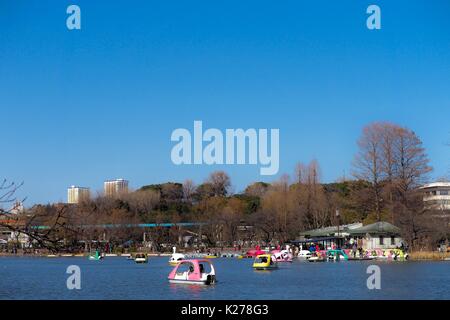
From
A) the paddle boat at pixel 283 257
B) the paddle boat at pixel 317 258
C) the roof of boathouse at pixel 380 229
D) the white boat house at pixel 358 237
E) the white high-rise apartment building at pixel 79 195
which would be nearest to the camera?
the paddle boat at pixel 317 258

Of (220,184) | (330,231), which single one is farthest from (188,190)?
(330,231)

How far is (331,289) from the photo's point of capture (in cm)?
2747

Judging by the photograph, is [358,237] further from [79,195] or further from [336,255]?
[79,195]

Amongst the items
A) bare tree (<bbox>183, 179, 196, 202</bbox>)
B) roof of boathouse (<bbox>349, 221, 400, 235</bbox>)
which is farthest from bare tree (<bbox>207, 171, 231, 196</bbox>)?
roof of boathouse (<bbox>349, 221, 400, 235</bbox>)

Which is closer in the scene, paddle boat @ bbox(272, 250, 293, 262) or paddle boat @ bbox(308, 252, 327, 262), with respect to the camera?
paddle boat @ bbox(308, 252, 327, 262)

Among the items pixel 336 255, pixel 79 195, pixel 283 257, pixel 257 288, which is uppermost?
pixel 79 195

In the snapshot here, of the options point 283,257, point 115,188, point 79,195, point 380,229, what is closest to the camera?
point 283,257

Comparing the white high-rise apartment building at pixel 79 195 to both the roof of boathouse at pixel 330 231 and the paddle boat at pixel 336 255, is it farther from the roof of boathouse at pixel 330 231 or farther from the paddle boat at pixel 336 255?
the paddle boat at pixel 336 255

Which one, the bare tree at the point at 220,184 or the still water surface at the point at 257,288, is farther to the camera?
the bare tree at the point at 220,184

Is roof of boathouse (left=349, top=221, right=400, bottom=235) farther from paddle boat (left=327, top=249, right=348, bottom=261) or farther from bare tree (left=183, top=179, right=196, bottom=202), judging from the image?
bare tree (left=183, top=179, right=196, bottom=202)

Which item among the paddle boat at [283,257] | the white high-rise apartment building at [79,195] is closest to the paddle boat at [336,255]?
the paddle boat at [283,257]

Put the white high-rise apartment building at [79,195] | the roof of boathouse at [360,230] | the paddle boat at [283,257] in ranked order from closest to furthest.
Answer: the paddle boat at [283,257], the roof of boathouse at [360,230], the white high-rise apartment building at [79,195]

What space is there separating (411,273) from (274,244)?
44891mm
